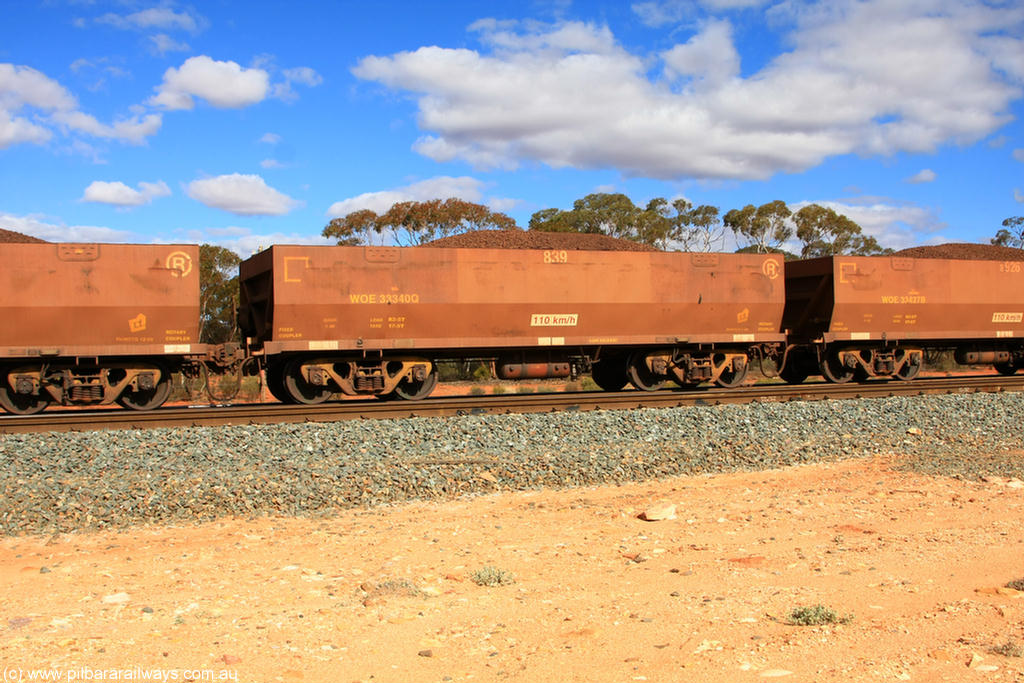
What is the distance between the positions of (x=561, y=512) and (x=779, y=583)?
257 centimetres

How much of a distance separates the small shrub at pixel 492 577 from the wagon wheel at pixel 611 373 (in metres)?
11.4

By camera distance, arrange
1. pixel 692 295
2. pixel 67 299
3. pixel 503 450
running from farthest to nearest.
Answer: pixel 692 295, pixel 67 299, pixel 503 450

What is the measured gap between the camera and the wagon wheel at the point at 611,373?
17.0 meters

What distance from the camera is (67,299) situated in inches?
504

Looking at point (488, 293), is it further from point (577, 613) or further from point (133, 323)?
point (577, 613)

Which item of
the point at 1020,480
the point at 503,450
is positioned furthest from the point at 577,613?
the point at 1020,480

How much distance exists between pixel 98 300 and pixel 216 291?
103 feet

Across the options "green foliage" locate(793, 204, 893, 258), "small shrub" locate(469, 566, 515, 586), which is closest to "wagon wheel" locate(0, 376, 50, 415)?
"small shrub" locate(469, 566, 515, 586)

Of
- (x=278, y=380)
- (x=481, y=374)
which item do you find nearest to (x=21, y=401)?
(x=278, y=380)

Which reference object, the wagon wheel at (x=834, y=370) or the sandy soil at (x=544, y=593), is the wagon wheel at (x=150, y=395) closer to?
the sandy soil at (x=544, y=593)

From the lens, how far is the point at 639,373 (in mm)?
16328

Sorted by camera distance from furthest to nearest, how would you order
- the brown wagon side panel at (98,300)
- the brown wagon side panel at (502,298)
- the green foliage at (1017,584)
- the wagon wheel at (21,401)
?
the brown wagon side panel at (502,298)
the wagon wheel at (21,401)
the brown wagon side panel at (98,300)
the green foliage at (1017,584)

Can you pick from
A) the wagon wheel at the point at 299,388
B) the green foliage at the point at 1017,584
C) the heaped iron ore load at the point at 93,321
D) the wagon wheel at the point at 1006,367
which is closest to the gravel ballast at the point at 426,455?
the heaped iron ore load at the point at 93,321

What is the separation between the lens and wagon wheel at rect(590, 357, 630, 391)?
1705cm
